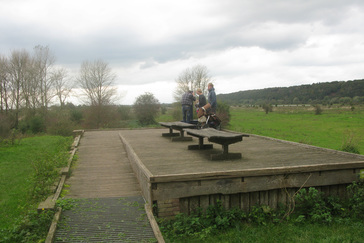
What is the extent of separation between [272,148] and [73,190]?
4745 mm

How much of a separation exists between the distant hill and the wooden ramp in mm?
66596

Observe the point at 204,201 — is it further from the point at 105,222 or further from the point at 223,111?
the point at 223,111

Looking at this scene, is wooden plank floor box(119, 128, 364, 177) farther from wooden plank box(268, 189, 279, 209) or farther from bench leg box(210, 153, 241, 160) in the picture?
wooden plank box(268, 189, 279, 209)

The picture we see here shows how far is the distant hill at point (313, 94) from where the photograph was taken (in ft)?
276

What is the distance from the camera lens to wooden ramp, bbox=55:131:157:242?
4.33 metres

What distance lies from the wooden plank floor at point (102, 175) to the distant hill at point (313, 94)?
64491mm

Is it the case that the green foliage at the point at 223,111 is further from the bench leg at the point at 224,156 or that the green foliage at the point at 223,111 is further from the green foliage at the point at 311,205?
the green foliage at the point at 311,205

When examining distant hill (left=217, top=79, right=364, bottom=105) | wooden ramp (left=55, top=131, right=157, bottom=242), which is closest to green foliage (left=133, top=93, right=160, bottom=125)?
wooden ramp (left=55, top=131, right=157, bottom=242)

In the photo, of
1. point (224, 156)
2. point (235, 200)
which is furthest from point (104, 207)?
point (224, 156)

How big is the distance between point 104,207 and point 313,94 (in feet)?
321

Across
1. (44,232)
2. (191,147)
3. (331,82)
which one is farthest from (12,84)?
(331,82)

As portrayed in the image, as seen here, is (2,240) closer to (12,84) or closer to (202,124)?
(202,124)

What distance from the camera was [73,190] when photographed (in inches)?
252

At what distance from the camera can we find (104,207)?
532 centimetres
